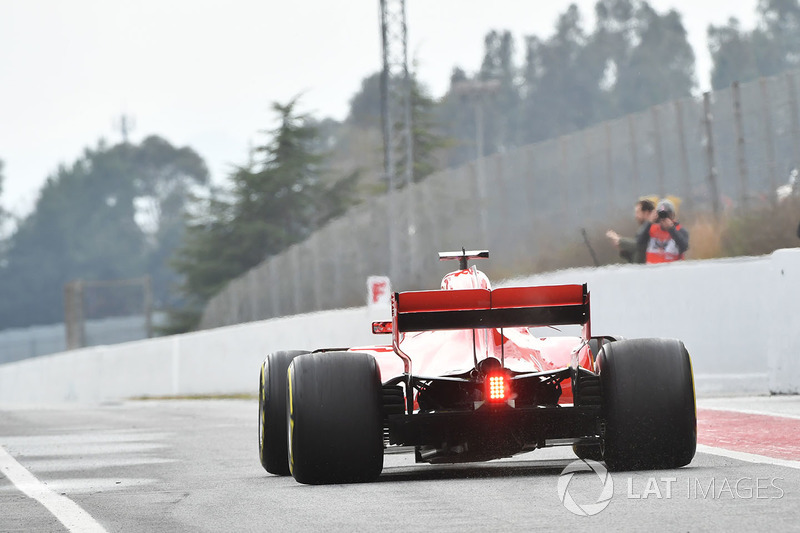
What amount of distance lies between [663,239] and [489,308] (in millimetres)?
9920

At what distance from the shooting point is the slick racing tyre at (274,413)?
9.93 meters

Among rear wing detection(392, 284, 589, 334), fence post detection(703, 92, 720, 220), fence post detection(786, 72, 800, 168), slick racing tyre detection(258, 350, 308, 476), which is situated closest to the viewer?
rear wing detection(392, 284, 589, 334)

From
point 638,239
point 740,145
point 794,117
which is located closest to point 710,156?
point 740,145

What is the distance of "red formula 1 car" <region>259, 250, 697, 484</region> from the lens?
8805 mm

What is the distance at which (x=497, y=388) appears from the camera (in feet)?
29.0

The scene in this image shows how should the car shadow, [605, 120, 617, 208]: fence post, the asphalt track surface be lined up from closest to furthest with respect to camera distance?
1. the asphalt track surface
2. the car shadow
3. [605, 120, 617, 208]: fence post

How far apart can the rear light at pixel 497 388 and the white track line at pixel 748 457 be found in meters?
1.58

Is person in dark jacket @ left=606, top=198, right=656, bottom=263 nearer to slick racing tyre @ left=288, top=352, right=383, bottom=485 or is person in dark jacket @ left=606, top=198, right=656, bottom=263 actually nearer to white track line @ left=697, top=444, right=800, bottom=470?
white track line @ left=697, top=444, right=800, bottom=470

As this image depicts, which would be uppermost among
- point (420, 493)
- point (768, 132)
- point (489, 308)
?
point (768, 132)

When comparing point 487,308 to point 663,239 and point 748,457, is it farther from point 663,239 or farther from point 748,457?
point 663,239

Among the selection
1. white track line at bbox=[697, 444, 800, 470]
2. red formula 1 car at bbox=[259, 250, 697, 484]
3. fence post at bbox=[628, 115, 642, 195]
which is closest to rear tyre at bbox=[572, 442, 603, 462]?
white track line at bbox=[697, 444, 800, 470]

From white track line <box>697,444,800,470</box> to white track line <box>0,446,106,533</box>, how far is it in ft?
12.1

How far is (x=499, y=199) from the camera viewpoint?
92.4ft

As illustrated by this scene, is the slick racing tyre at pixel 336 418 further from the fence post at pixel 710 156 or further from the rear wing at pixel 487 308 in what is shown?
the fence post at pixel 710 156
